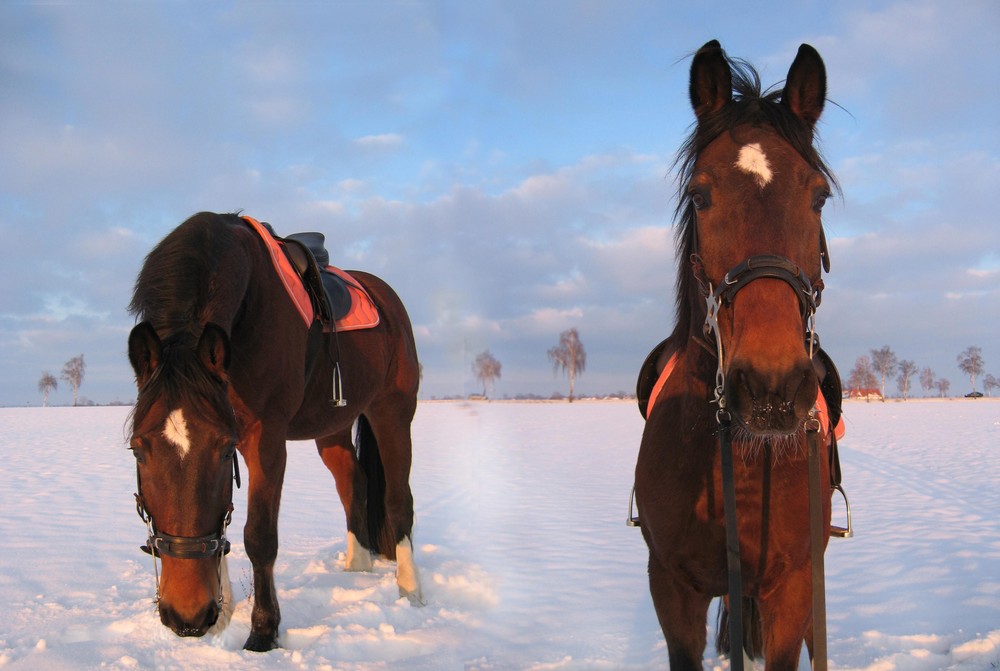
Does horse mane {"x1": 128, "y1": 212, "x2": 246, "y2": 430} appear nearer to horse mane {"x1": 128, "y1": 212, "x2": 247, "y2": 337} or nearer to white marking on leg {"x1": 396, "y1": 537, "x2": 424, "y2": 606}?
horse mane {"x1": 128, "y1": 212, "x2": 247, "y2": 337}

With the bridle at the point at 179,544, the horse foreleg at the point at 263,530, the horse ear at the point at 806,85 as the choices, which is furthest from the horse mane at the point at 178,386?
the horse ear at the point at 806,85

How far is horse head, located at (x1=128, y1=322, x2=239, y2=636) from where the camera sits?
9.48ft

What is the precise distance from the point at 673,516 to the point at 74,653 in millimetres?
3498

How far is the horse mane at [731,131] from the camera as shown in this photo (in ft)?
7.65

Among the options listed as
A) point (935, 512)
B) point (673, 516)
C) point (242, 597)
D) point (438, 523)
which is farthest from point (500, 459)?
point (673, 516)

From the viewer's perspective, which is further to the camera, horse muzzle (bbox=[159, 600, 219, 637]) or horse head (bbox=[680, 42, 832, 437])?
horse muzzle (bbox=[159, 600, 219, 637])

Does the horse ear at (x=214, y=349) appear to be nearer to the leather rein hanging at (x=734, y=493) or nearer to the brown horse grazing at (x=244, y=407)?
the brown horse grazing at (x=244, y=407)

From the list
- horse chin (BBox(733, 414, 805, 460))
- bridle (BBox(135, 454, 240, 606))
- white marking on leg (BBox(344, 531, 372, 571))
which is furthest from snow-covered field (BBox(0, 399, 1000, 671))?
horse chin (BBox(733, 414, 805, 460))

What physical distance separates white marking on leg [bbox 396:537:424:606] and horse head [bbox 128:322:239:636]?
2221mm

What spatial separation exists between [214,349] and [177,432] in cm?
44

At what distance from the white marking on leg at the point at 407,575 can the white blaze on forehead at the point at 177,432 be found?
8.63 ft

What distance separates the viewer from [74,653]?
11.9 feet

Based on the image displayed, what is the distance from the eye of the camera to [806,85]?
2482 millimetres

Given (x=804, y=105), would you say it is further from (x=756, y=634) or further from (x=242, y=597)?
(x=242, y=597)
